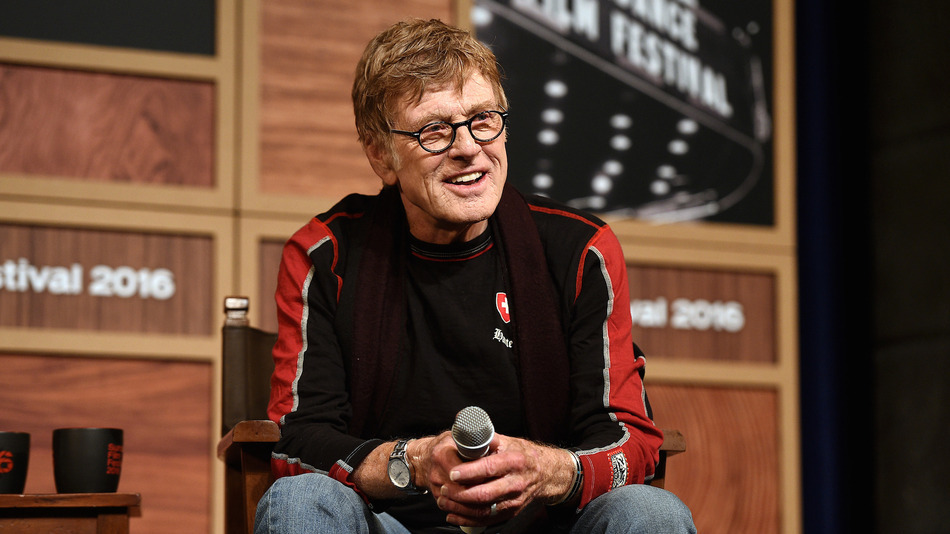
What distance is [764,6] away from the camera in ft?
10.4

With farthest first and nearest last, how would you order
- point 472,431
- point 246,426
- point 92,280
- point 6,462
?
1. point 92,280
2. point 6,462
3. point 246,426
4. point 472,431

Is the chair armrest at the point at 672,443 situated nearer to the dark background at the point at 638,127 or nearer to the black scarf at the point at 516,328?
the black scarf at the point at 516,328

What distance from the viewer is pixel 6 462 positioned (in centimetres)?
179

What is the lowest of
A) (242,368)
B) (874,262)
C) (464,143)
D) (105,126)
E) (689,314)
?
(242,368)

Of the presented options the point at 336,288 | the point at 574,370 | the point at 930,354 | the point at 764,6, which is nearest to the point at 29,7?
the point at 336,288

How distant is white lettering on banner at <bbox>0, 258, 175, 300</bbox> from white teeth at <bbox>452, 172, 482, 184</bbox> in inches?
46.4

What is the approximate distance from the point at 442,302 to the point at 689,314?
142cm

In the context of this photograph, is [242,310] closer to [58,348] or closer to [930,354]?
[58,348]

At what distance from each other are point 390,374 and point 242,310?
48 centimetres

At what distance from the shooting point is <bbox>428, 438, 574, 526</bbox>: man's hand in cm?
→ 138

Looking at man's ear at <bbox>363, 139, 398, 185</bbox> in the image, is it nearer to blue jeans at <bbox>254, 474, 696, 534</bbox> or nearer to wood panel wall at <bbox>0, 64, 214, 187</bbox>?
blue jeans at <bbox>254, 474, 696, 534</bbox>

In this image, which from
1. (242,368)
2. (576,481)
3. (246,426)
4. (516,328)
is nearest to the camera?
(576,481)

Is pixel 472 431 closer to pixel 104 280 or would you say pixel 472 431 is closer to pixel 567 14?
pixel 104 280

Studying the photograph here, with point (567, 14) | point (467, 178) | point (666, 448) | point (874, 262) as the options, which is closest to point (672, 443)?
point (666, 448)
